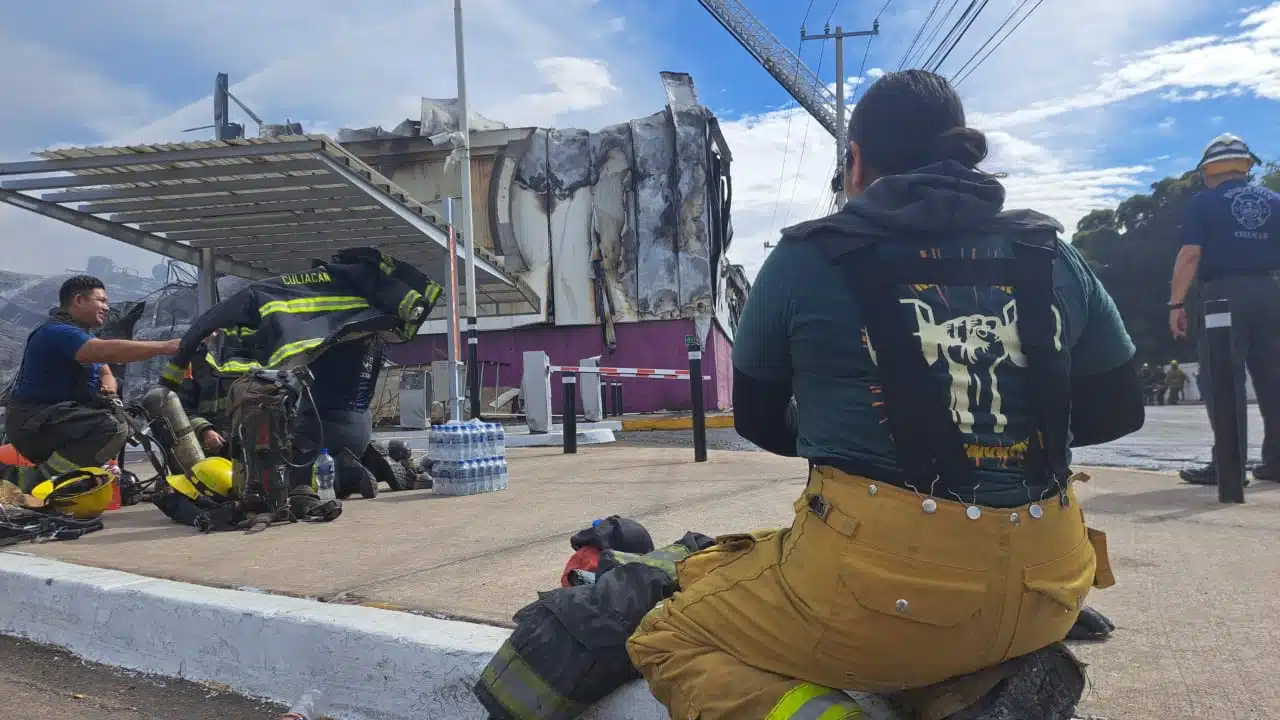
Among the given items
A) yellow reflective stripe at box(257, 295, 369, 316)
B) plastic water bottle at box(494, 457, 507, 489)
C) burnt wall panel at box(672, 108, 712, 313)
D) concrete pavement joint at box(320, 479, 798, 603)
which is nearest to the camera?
concrete pavement joint at box(320, 479, 798, 603)

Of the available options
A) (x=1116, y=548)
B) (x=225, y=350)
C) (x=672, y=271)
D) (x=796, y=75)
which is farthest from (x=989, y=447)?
(x=796, y=75)

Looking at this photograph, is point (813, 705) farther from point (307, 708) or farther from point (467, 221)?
point (467, 221)

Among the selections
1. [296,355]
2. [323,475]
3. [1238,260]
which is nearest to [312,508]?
[323,475]

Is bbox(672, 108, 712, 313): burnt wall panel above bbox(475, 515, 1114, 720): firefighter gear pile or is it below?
above

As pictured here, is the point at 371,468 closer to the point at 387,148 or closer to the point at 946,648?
the point at 946,648

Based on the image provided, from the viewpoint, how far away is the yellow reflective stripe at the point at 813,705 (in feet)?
4.94

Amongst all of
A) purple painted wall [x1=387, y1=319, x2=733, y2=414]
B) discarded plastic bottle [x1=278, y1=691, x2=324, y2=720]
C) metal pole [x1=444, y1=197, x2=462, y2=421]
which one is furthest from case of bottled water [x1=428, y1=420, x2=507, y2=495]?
purple painted wall [x1=387, y1=319, x2=733, y2=414]

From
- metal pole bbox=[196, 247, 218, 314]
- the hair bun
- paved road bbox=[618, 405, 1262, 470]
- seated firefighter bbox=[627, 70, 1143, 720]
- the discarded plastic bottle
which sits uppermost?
metal pole bbox=[196, 247, 218, 314]

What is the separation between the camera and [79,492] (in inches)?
198

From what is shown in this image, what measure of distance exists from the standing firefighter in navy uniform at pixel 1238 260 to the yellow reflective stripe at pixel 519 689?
181 inches

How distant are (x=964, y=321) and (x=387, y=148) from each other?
2363 centimetres

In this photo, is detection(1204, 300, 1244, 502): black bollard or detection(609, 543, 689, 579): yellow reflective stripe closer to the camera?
detection(609, 543, 689, 579): yellow reflective stripe

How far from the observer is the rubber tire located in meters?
1.58

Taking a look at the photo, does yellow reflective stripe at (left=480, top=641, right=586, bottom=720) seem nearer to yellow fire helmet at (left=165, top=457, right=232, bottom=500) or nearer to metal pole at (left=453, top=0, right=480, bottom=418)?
yellow fire helmet at (left=165, top=457, right=232, bottom=500)
